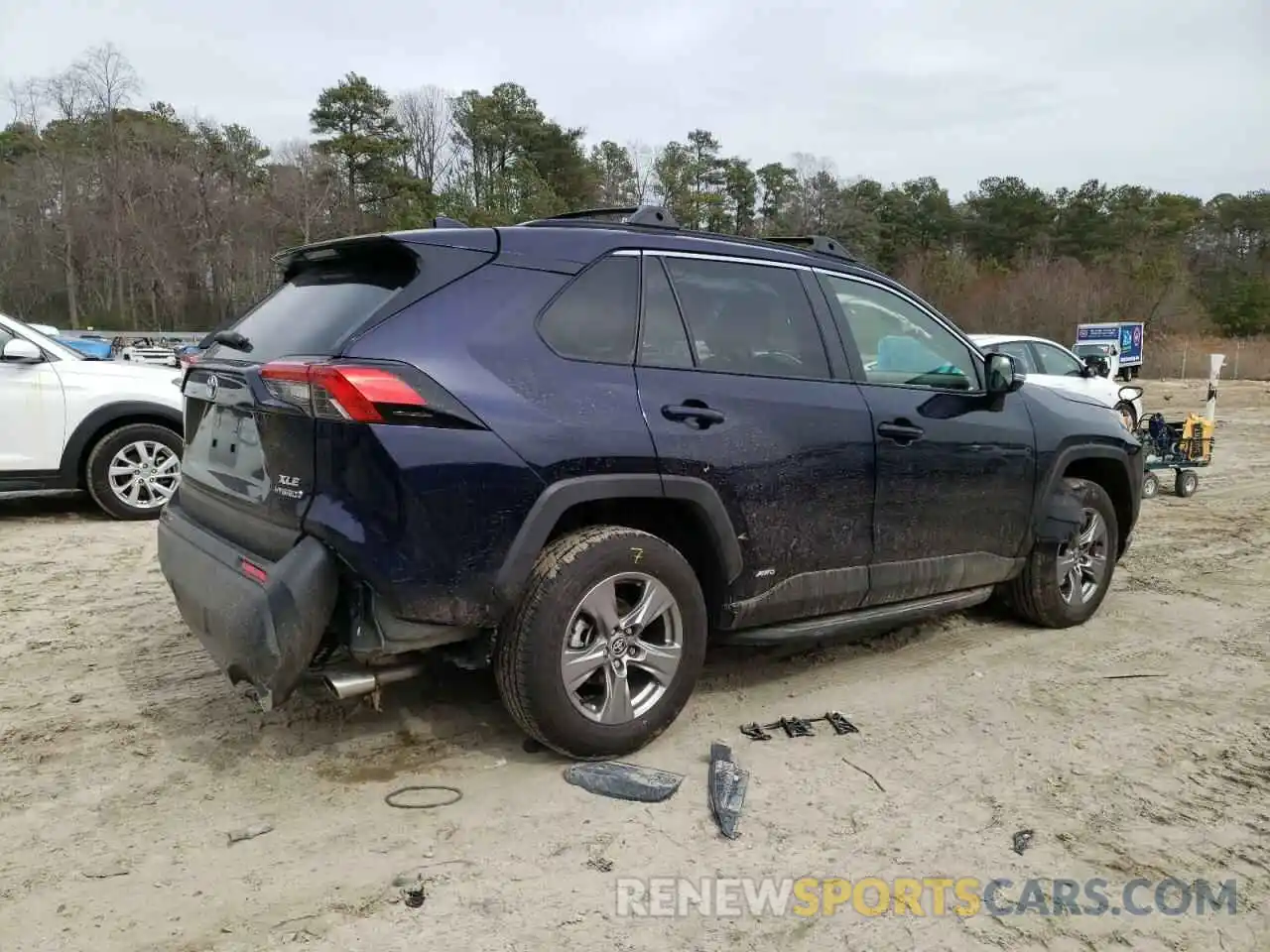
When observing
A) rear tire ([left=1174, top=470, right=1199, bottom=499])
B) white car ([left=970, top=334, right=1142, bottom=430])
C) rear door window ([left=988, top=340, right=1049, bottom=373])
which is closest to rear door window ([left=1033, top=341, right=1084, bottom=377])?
white car ([left=970, top=334, right=1142, bottom=430])

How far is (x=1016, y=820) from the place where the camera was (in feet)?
10.1

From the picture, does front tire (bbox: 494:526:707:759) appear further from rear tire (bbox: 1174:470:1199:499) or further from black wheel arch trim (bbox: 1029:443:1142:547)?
rear tire (bbox: 1174:470:1199:499)

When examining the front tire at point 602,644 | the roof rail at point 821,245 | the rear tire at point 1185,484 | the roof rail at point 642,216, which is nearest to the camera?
the front tire at point 602,644

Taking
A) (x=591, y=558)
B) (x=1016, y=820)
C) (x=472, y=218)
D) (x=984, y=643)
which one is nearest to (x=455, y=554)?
(x=591, y=558)

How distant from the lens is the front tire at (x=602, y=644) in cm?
312

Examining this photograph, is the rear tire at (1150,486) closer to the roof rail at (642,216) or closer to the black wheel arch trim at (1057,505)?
the black wheel arch trim at (1057,505)

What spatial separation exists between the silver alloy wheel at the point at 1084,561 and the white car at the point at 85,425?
5.88 m

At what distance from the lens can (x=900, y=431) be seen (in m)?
4.04

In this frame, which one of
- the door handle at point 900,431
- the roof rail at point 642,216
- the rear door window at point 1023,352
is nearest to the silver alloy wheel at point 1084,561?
the door handle at point 900,431

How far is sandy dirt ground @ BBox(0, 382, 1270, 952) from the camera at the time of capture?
99.4 inches

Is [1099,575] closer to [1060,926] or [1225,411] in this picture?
[1060,926]

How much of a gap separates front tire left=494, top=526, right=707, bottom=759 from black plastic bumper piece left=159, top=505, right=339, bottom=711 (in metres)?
0.61

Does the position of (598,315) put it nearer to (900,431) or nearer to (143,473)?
(900,431)

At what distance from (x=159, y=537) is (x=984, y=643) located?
12.8 ft
